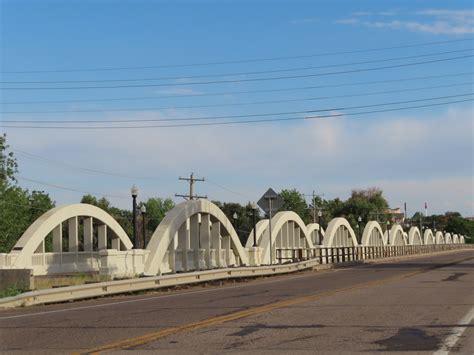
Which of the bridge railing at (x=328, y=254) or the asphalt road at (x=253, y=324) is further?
the bridge railing at (x=328, y=254)

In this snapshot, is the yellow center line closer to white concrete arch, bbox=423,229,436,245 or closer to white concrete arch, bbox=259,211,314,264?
white concrete arch, bbox=259,211,314,264

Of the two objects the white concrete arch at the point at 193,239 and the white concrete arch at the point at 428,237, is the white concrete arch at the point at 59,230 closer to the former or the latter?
the white concrete arch at the point at 193,239

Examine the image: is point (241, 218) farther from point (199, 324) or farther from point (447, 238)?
point (199, 324)

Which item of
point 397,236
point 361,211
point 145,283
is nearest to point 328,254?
point 145,283

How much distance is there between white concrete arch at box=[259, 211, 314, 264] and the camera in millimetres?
47219

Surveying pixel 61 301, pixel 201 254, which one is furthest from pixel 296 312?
pixel 201 254

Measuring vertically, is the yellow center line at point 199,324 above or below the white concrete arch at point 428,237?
below

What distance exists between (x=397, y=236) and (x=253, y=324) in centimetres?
9728

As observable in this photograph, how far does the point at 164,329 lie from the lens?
1182 centimetres

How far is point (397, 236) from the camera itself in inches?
4193

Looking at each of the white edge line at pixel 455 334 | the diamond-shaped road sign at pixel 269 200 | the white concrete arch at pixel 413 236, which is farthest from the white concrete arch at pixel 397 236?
the white edge line at pixel 455 334

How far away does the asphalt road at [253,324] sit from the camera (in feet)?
32.8

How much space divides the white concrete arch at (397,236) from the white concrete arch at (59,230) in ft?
189

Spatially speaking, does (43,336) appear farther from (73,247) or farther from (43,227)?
(73,247)
